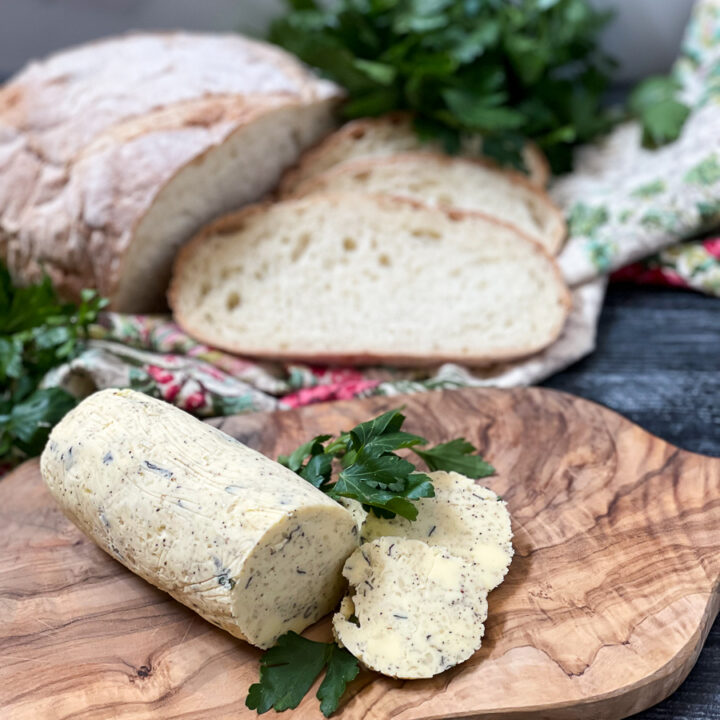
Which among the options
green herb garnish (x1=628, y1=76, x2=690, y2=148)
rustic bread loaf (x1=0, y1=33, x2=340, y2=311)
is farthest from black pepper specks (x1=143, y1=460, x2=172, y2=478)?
green herb garnish (x1=628, y1=76, x2=690, y2=148)

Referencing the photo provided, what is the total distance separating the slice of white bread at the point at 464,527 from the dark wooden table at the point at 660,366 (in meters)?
0.73

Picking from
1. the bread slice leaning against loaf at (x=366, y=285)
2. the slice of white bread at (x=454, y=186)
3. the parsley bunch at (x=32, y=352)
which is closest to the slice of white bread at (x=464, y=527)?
the bread slice leaning against loaf at (x=366, y=285)

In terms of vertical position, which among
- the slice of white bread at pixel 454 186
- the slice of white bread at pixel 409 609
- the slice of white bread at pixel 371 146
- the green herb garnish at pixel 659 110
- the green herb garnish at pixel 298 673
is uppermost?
the green herb garnish at pixel 659 110

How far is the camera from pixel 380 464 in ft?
5.68

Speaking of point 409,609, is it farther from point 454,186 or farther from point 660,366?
point 454,186

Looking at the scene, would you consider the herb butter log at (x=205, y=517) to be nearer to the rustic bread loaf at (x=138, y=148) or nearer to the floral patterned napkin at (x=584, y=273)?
the floral patterned napkin at (x=584, y=273)

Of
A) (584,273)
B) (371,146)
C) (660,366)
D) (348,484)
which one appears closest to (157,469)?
(348,484)

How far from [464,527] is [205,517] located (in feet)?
1.67

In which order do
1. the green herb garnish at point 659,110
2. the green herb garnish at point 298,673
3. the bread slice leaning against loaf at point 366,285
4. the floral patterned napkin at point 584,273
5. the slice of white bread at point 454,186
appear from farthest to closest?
the green herb garnish at point 659,110, the slice of white bread at point 454,186, the bread slice leaning against loaf at point 366,285, the floral patterned napkin at point 584,273, the green herb garnish at point 298,673

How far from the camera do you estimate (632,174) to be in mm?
3240

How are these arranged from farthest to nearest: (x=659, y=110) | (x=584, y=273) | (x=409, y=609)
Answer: (x=659, y=110), (x=584, y=273), (x=409, y=609)

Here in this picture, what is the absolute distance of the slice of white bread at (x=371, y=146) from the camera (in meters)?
3.11

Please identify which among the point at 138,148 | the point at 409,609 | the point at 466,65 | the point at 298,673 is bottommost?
the point at 298,673

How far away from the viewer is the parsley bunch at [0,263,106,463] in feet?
7.22
